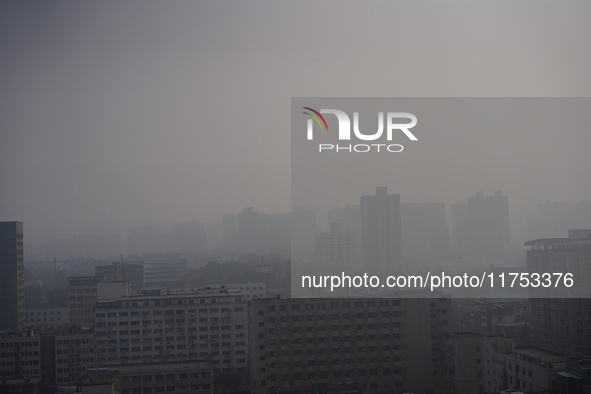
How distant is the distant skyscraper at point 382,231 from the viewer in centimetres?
443

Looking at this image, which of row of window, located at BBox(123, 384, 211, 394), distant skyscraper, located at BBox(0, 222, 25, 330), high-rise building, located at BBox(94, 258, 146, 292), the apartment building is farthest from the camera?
high-rise building, located at BBox(94, 258, 146, 292)

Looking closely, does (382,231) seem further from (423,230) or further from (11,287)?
(11,287)

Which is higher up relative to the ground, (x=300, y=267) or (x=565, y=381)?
(x=300, y=267)

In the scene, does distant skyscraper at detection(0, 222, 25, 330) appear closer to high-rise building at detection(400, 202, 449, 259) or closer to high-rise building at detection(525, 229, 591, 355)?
high-rise building at detection(400, 202, 449, 259)

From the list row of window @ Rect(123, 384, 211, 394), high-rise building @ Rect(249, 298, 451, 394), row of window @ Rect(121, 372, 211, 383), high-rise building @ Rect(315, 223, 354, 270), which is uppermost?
high-rise building @ Rect(315, 223, 354, 270)

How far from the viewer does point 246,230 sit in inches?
A: 235

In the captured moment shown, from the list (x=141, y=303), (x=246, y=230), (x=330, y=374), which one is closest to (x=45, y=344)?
(x=141, y=303)

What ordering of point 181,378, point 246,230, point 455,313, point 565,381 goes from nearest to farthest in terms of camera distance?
point 565,381, point 181,378, point 455,313, point 246,230

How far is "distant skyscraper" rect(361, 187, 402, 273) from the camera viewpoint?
14.5 feet

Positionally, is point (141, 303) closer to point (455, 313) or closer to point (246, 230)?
point (246, 230)

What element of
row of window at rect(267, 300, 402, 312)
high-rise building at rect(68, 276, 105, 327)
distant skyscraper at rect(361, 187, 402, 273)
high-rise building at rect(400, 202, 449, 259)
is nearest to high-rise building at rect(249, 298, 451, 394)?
row of window at rect(267, 300, 402, 312)

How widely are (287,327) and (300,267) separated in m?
0.88

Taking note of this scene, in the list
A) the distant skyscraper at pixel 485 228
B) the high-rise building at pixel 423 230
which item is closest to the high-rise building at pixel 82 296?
the high-rise building at pixel 423 230

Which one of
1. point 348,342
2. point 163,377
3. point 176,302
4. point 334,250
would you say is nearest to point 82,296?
point 176,302
